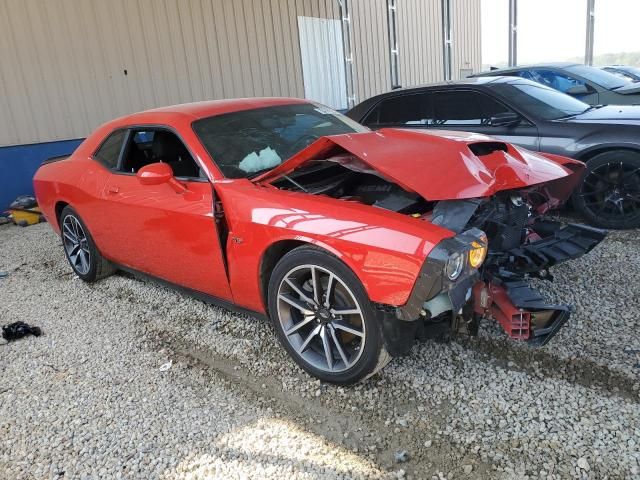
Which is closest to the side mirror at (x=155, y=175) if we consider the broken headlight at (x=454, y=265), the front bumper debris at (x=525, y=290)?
the broken headlight at (x=454, y=265)

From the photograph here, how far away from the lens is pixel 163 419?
8.39ft

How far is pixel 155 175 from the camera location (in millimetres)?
2994

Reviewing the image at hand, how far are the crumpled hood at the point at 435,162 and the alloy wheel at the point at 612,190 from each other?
1717mm

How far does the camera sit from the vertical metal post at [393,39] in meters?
13.4

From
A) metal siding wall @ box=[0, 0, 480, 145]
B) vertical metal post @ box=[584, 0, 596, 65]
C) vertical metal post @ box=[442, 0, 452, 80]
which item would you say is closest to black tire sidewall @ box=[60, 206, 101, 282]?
metal siding wall @ box=[0, 0, 480, 145]

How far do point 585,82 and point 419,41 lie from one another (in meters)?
8.30

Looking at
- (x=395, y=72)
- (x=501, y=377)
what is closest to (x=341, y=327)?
(x=501, y=377)

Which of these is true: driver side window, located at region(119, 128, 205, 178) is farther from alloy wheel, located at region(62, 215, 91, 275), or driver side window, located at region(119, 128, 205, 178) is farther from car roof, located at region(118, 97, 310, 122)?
alloy wheel, located at region(62, 215, 91, 275)

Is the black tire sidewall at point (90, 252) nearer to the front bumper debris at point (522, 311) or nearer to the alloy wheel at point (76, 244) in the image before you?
the alloy wheel at point (76, 244)

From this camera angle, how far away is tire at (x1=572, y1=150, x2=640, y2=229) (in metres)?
4.42

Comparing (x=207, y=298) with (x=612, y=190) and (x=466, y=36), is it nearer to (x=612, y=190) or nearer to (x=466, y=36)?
(x=612, y=190)

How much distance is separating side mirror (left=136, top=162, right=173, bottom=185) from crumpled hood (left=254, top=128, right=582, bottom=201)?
58 centimetres

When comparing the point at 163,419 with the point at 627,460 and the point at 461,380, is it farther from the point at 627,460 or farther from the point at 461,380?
the point at 627,460

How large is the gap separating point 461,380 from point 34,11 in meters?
8.21
